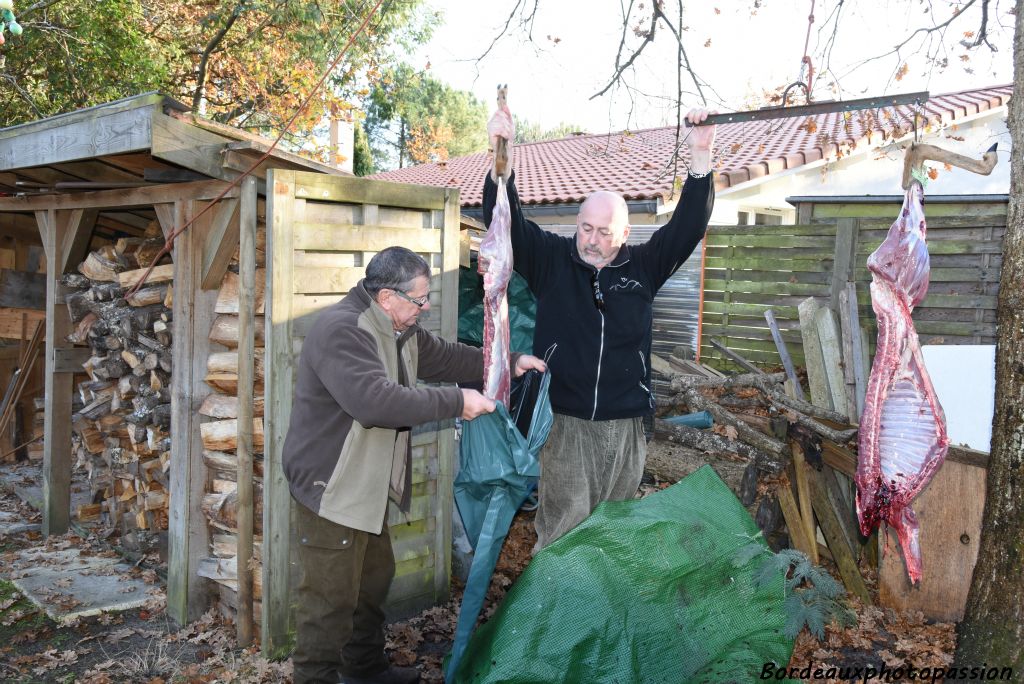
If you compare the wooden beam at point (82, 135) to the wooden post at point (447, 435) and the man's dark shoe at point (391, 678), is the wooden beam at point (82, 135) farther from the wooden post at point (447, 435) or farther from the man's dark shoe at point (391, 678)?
the man's dark shoe at point (391, 678)

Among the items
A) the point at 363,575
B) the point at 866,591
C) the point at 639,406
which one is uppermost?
the point at 639,406

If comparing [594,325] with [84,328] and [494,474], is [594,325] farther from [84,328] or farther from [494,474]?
[84,328]

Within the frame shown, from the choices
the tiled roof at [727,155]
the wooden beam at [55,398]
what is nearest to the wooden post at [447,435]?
the wooden beam at [55,398]

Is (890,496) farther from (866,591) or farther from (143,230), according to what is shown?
(143,230)

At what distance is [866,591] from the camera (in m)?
4.79

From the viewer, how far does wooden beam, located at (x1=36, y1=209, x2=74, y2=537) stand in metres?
5.62

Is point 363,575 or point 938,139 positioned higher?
point 938,139

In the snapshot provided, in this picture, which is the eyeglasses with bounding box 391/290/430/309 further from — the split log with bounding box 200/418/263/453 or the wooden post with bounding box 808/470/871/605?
the wooden post with bounding box 808/470/871/605

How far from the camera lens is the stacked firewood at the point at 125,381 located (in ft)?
16.6

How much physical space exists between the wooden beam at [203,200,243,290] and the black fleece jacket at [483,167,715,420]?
1695 mm

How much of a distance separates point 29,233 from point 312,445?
5903 millimetres

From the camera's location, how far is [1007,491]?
114 inches

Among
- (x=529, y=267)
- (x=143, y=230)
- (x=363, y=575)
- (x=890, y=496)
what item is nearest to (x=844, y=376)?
(x=890, y=496)

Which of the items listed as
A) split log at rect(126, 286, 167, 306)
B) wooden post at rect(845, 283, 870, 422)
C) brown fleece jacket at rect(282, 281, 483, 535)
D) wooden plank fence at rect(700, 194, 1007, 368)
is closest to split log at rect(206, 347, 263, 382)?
split log at rect(126, 286, 167, 306)
